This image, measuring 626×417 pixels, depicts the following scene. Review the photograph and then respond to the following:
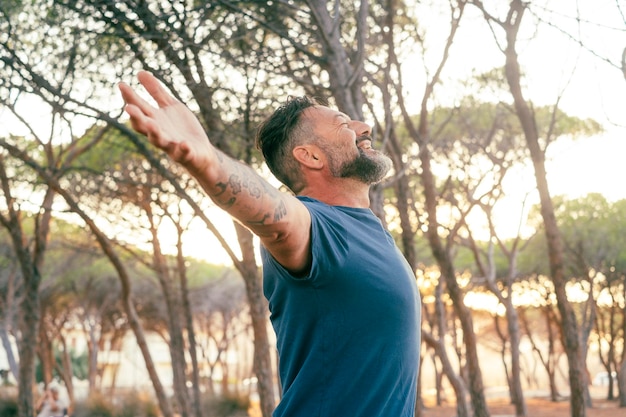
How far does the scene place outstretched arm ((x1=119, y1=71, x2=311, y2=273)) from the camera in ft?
4.71

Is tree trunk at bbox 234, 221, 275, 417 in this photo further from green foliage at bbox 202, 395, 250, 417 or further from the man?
green foliage at bbox 202, 395, 250, 417

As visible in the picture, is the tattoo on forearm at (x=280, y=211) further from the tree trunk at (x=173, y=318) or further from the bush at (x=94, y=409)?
the bush at (x=94, y=409)

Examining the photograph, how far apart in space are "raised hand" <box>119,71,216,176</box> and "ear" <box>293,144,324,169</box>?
641 mm

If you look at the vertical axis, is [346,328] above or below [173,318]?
below

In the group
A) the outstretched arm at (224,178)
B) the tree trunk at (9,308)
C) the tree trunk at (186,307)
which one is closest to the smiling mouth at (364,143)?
the outstretched arm at (224,178)

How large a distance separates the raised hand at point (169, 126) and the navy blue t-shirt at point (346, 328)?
1.19ft

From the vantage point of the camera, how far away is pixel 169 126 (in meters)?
1.47

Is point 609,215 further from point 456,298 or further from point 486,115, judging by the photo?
point 456,298

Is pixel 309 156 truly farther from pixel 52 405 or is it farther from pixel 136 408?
pixel 136 408

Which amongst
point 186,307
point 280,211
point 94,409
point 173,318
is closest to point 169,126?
point 280,211

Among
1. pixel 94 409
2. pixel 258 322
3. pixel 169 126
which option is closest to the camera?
pixel 169 126

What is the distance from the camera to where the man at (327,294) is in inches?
65.5

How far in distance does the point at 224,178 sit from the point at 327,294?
15.3 inches

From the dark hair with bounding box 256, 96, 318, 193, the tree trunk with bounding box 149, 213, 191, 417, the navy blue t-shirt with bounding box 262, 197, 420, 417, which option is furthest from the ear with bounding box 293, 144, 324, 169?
the tree trunk with bounding box 149, 213, 191, 417
